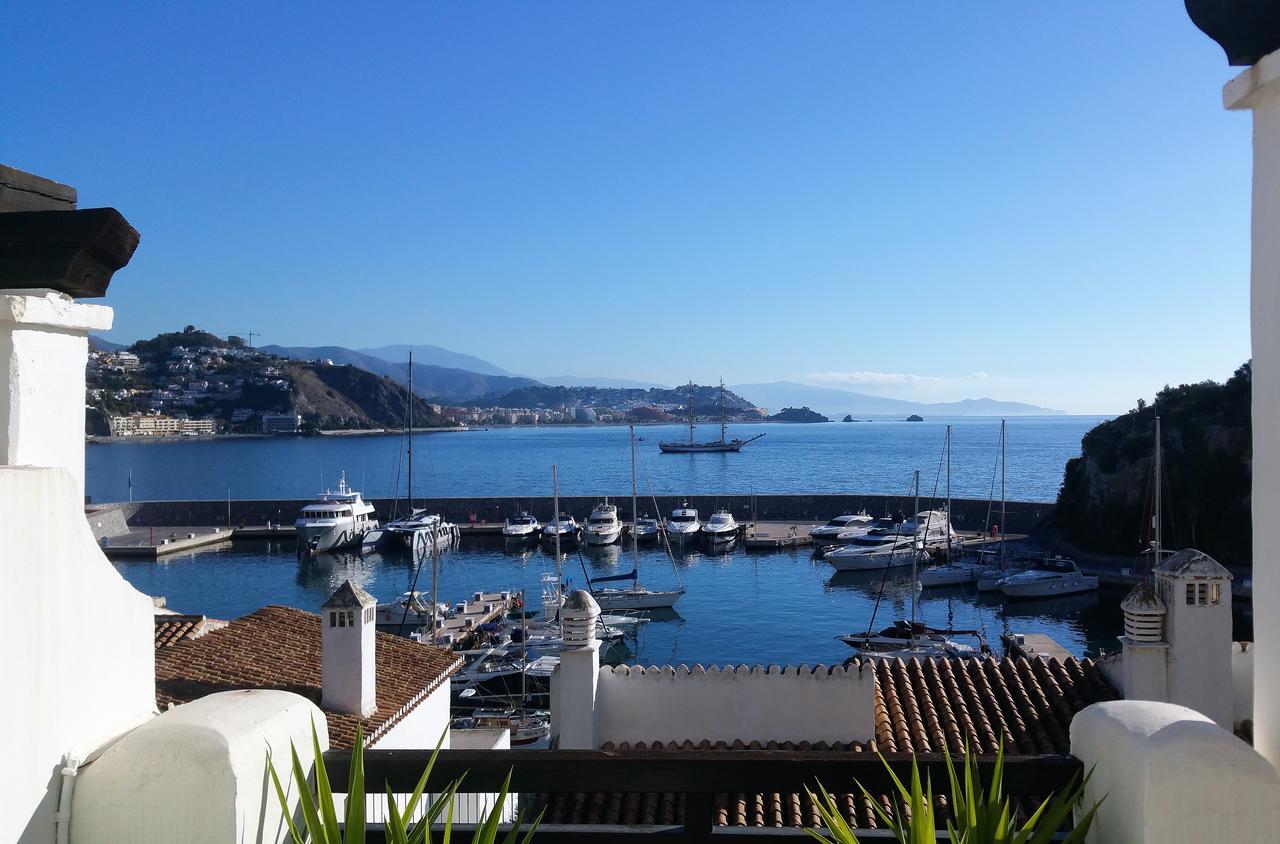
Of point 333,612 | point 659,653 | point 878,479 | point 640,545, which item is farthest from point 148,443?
point 333,612

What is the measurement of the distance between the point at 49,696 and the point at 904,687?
33.1ft

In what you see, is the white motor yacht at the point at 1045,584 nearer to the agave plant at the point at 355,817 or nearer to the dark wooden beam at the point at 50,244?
the agave plant at the point at 355,817

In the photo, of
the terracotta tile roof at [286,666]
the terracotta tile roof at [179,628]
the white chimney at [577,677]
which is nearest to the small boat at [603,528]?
the terracotta tile roof at [179,628]

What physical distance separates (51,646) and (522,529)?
47.1 meters

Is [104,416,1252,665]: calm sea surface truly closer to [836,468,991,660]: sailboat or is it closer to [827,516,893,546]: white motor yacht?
[836,468,991,660]: sailboat

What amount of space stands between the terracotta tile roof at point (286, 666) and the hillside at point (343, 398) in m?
173

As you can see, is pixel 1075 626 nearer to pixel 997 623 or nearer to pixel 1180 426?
pixel 997 623

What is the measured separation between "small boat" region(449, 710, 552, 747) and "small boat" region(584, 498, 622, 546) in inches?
1047

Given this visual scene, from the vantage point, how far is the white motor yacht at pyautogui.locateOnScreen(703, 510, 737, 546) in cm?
4716

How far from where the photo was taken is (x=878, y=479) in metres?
95.9

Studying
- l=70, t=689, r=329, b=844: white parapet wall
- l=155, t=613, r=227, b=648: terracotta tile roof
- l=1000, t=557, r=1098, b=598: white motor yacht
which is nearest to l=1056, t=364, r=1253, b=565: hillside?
l=1000, t=557, r=1098, b=598: white motor yacht

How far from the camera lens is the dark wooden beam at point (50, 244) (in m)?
1.96

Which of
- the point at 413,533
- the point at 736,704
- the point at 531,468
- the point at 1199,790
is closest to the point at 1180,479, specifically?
the point at 413,533

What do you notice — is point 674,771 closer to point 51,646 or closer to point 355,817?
point 355,817
